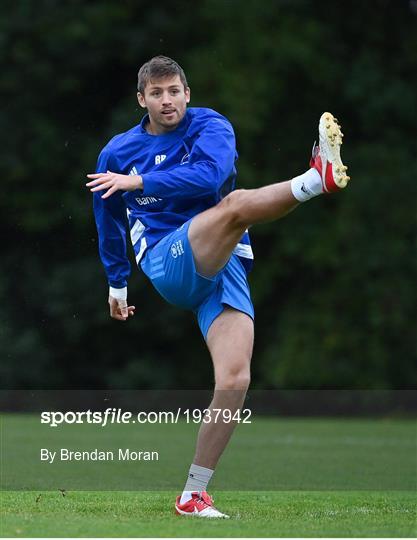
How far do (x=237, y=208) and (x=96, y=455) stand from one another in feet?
13.6

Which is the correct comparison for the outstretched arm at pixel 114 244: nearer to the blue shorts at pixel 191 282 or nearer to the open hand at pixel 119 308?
the open hand at pixel 119 308

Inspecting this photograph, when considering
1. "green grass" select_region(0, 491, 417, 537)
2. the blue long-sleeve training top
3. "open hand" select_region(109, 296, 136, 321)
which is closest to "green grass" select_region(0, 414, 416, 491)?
"green grass" select_region(0, 491, 417, 537)

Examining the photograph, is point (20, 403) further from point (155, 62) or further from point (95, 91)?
point (155, 62)

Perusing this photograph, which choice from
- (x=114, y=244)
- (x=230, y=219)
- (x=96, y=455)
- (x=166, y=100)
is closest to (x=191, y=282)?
(x=230, y=219)

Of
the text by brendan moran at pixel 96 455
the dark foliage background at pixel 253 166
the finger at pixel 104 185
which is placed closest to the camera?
the finger at pixel 104 185

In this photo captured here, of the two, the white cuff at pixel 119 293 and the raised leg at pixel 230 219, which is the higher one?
the raised leg at pixel 230 219

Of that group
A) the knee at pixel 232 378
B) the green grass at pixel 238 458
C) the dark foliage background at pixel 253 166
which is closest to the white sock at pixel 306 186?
the knee at pixel 232 378

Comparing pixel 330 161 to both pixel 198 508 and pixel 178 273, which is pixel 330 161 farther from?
pixel 198 508

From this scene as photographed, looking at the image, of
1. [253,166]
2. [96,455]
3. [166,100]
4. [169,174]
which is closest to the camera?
[169,174]

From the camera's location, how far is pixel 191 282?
4922 mm

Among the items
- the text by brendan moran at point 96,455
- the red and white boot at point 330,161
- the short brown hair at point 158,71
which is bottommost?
the text by brendan moran at point 96,455

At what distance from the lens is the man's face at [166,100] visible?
5051 mm

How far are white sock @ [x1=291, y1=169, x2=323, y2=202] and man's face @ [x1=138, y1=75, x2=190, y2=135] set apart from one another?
2.63 ft

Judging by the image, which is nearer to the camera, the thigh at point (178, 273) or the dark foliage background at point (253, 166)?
the thigh at point (178, 273)
